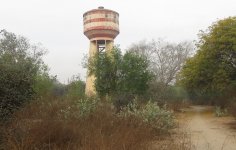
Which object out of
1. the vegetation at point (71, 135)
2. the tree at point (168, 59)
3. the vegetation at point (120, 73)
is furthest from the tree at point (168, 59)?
the vegetation at point (71, 135)

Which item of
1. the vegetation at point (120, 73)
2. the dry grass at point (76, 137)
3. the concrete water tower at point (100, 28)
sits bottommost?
the dry grass at point (76, 137)

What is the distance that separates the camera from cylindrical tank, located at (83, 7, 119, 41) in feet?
135

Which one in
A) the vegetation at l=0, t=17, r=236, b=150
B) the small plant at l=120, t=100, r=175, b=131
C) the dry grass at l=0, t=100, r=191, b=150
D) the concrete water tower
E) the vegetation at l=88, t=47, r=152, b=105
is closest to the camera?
the dry grass at l=0, t=100, r=191, b=150

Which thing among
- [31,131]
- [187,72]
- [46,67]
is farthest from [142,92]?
[31,131]

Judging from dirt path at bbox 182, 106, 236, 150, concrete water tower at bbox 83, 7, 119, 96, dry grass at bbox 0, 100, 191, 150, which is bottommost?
dirt path at bbox 182, 106, 236, 150

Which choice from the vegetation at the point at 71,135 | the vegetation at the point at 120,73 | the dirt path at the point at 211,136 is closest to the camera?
the vegetation at the point at 71,135

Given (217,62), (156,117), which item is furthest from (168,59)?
(156,117)

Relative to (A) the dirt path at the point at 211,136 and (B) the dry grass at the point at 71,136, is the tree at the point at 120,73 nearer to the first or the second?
(A) the dirt path at the point at 211,136

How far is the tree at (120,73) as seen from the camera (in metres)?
25.8

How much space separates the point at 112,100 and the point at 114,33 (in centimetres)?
2532

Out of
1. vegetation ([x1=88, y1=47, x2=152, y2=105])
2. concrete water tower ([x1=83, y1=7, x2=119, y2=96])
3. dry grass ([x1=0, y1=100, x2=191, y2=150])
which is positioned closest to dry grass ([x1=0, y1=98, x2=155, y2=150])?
dry grass ([x1=0, y1=100, x2=191, y2=150])

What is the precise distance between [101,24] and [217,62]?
55.7 ft

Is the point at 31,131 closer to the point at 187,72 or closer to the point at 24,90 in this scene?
the point at 24,90

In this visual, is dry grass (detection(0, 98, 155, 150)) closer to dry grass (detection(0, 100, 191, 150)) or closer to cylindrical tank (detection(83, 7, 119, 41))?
dry grass (detection(0, 100, 191, 150))
